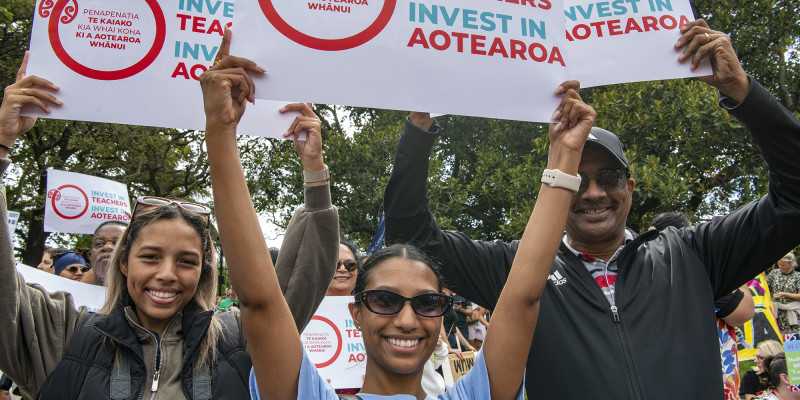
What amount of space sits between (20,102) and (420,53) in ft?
4.54

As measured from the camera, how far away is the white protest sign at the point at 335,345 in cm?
453

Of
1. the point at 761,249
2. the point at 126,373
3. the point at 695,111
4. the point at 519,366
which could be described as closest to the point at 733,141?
the point at 695,111

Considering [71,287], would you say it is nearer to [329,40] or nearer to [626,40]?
[329,40]

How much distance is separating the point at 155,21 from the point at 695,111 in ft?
28.9

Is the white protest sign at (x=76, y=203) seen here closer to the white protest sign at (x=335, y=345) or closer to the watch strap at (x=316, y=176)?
the white protest sign at (x=335, y=345)

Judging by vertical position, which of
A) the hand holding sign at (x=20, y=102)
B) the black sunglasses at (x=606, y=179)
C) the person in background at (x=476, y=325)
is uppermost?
the hand holding sign at (x=20, y=102)

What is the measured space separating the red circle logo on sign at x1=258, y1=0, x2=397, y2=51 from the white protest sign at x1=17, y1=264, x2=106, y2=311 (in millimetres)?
2571

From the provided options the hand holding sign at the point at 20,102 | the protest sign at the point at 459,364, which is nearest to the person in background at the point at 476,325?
the protest sign at the point at 459,364

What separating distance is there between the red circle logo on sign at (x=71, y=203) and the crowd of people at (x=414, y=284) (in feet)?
15.5

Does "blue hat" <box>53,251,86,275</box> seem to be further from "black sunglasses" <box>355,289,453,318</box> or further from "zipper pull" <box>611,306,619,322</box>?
"zipper pull" <box>611,306,619,322</box>

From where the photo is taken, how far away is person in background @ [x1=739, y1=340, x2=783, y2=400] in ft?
20.1

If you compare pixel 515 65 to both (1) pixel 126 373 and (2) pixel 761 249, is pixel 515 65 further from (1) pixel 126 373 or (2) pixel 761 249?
(1) pixel 126 373

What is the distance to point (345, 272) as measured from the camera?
4836 millimetres

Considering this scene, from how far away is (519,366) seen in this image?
6.17ft
